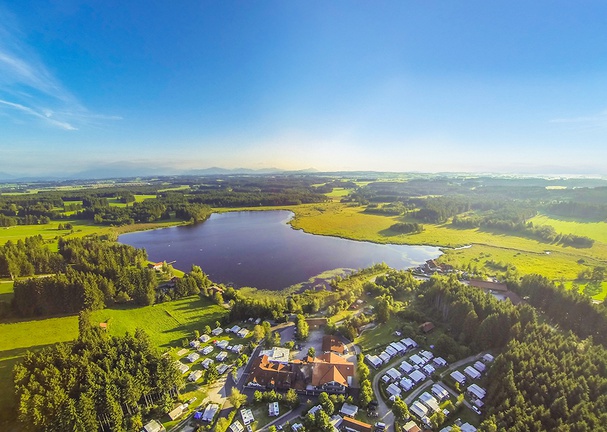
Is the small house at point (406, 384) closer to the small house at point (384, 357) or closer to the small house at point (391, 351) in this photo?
the small house at point (384, 357)

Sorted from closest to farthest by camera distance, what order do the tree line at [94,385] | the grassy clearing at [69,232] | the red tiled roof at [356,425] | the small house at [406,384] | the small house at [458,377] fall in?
the tree line at [94,385] < the red tiled roof at [356,425] < the small house at [406,384] < the small house at [458,377] < the grassy clearing at [69,232]

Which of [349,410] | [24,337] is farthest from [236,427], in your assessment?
[24,337]

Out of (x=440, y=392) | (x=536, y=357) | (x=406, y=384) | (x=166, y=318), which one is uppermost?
(x=536, y=357)

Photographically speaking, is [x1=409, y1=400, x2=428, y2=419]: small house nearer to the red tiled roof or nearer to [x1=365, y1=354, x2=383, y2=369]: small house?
the red tiled roof

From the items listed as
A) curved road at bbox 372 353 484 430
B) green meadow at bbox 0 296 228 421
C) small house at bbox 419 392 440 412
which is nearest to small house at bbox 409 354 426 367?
curved road at bbox 372 353 484 430

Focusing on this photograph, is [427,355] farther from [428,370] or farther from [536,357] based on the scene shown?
[536,357]

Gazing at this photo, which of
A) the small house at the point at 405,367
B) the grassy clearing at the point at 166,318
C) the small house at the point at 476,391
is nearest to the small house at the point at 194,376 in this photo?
the grassy clearing at the point at 166,318
